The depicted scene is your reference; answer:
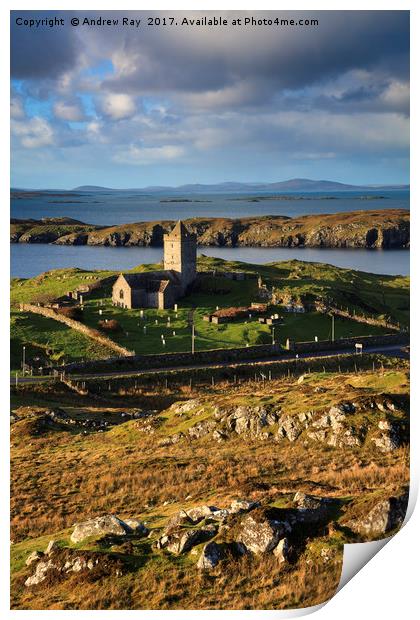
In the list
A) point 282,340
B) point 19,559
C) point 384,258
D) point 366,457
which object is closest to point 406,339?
point 282,340

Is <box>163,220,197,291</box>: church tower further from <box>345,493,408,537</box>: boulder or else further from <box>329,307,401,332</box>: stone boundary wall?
<box>345,493,408,537</box>: boulder

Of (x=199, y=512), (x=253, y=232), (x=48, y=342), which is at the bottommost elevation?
(x=199, y=512)

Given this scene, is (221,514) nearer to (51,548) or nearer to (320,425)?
(51,548)

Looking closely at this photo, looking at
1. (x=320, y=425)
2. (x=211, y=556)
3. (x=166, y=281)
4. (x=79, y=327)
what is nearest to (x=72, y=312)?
(x=79, y=327)

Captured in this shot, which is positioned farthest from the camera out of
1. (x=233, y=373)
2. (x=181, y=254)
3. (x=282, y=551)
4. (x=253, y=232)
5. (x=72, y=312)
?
(x=253, y=232)

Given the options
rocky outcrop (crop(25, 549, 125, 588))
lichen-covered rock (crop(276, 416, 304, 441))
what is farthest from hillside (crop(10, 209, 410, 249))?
rocky outcrop (crop(25, 549, 125, 588))
